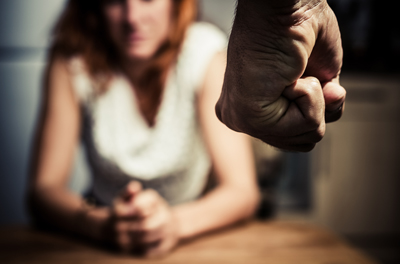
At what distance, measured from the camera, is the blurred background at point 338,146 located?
162 centimetres

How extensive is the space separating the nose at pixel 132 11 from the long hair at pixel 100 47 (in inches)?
6.6

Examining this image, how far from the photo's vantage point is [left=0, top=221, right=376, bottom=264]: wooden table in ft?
1.54

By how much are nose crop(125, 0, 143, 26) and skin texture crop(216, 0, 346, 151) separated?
51 cm

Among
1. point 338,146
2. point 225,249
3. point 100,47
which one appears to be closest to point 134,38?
point 100,47

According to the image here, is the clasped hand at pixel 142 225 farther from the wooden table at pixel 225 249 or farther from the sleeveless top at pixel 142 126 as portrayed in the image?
the sleeveless top at pixel 142 126

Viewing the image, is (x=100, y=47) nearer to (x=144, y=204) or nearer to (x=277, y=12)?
(x=144, y=204)

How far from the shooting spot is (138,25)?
2.28ft

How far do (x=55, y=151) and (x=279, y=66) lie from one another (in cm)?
78

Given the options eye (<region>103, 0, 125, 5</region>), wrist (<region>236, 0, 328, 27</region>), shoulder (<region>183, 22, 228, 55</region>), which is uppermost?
eye (<region>103, 0, 125, 5</region>)

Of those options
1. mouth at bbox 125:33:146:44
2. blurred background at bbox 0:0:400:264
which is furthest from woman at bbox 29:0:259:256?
blurred background at bbox 0:0:400:264

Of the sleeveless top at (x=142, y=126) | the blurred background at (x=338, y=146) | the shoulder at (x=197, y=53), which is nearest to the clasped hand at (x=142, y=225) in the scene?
the sleeveless top at (x=142, y=126)

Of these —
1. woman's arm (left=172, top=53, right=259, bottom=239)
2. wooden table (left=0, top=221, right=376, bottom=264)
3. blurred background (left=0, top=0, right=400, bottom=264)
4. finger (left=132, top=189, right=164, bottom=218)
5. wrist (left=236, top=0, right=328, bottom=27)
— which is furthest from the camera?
blurred background (left=0, top=0, right=400, bottom=264)

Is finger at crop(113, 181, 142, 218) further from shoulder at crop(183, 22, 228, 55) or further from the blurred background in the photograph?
the blurred background

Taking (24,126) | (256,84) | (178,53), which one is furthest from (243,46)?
(24,126)
